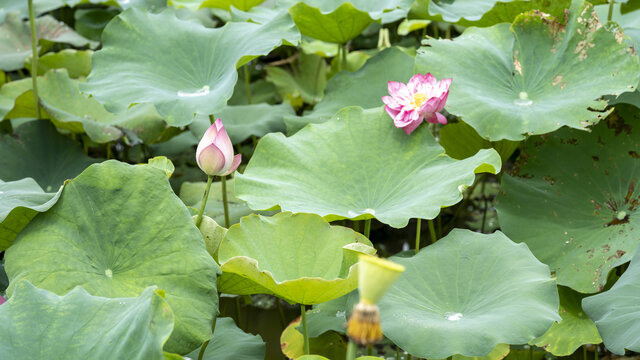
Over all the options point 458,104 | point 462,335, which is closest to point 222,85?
point 458,104

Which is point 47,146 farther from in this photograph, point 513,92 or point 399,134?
point 513,92

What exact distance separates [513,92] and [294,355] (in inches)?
34.9

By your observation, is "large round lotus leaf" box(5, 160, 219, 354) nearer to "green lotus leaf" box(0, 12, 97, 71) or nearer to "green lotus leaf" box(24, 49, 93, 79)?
"green lotus leaf" box(24, 49, 93, 79)

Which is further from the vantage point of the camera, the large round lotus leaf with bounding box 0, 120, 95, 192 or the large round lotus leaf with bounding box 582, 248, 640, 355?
the large round lotus leaf with bounding box 0, 120, 95, 192

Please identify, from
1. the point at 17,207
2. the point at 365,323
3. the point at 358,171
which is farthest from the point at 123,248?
the point at 365,323

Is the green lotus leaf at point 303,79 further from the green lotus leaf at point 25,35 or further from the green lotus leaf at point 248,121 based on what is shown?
the green lotus leaf at point 25,35

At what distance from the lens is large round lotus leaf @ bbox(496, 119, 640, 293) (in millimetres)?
1681

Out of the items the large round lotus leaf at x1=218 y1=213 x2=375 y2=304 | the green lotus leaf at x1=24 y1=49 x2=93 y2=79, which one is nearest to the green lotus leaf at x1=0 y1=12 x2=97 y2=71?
the green lotus leaf at x1=24 y1=49 x2=93 y2=79

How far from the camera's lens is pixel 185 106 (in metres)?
1.80

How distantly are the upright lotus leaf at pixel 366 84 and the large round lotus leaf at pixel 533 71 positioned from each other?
237mm

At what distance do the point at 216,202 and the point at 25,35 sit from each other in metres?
1.42

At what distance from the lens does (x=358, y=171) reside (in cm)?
170

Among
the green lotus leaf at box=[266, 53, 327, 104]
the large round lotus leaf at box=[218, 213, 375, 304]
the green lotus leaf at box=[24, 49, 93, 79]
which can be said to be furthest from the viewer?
the green lotus leaf at box=[266, 53, 327, 104]

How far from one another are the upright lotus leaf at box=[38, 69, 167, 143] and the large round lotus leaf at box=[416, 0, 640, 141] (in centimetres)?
93
